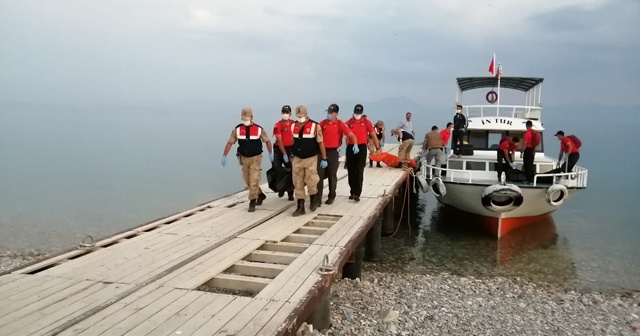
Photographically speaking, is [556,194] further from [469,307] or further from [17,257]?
[17,257]

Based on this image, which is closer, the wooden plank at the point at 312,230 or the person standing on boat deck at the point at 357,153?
the wooden plank at the point at 312,230

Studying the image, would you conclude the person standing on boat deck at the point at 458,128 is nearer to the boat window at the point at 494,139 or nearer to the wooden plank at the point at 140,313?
the boat window at the point at 494,139

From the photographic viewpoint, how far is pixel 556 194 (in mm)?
13008

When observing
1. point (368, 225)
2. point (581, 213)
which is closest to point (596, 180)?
point (581, 213)

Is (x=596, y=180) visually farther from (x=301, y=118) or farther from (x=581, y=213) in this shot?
(x=301, y=118)

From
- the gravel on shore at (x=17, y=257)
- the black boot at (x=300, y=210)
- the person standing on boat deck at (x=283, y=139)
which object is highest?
the person standing on boat deck at (x=283, y=139)

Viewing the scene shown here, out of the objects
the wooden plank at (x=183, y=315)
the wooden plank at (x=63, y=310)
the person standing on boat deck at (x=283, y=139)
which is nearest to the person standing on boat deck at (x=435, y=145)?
the person standing on boat deck at (x=283, y=139)

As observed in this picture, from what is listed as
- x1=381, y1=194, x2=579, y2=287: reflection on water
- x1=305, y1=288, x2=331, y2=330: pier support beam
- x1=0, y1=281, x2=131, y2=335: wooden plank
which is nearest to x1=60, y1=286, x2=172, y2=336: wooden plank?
x1=0, y1=281, x2=131, y2=335: wooden plank

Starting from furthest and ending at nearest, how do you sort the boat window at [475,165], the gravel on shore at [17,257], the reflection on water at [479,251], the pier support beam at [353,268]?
the boat window at [475,165], the reflection on water at [479,251], the gravel on shore at [17,257], the pier support beam at [353,268]

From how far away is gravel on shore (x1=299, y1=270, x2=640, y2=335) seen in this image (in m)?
7.03

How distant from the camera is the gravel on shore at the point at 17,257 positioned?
11283 mm

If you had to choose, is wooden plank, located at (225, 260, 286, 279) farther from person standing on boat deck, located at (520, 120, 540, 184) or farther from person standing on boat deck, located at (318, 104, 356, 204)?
person standing on boat deck, located at (520, 120, 540, 184)

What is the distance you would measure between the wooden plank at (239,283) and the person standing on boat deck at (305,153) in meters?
3.25

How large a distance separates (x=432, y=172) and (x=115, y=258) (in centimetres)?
1115
